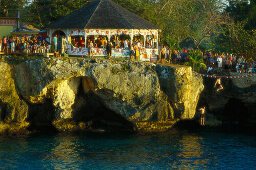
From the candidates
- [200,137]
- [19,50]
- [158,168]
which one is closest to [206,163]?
[158,168]

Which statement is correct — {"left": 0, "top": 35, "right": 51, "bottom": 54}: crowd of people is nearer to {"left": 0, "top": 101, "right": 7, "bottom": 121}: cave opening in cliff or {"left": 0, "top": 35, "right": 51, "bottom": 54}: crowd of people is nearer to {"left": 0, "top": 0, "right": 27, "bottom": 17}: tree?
{"left": 0, "top": 101, "right": 7, "bottom": 121}: cave opening in cliff

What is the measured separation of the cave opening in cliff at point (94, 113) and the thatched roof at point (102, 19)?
276 inches

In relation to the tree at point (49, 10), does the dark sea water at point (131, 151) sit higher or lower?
lower

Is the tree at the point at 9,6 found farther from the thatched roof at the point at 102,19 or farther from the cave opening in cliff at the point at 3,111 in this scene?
the cave opening in cliff at the point at 3,111

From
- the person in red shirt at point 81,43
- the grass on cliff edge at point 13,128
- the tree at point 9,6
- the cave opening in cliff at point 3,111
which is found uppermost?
the tree at point 9,6

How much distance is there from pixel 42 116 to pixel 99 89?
281 inches

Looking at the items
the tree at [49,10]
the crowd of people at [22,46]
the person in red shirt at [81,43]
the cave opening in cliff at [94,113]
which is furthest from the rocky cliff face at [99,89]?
the tree at [49,10]

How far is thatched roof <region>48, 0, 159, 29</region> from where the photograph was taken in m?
46.6

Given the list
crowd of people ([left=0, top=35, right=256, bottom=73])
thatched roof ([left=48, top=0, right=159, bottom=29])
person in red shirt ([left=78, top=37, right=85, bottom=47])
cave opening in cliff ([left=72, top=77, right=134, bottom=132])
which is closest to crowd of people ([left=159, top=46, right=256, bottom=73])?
crowd of people ([left=0, top=35, right=256, bottom=73])

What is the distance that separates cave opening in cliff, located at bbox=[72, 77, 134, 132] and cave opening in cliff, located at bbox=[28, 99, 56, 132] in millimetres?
2576

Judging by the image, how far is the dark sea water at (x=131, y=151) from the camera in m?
32.8

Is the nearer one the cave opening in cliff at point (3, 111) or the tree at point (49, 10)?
the cave opening in cliff at point (3, 111)

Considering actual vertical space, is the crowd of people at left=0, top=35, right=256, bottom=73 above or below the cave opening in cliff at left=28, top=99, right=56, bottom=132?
above

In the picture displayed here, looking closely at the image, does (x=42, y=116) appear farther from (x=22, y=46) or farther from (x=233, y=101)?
(x=233, y=101)
